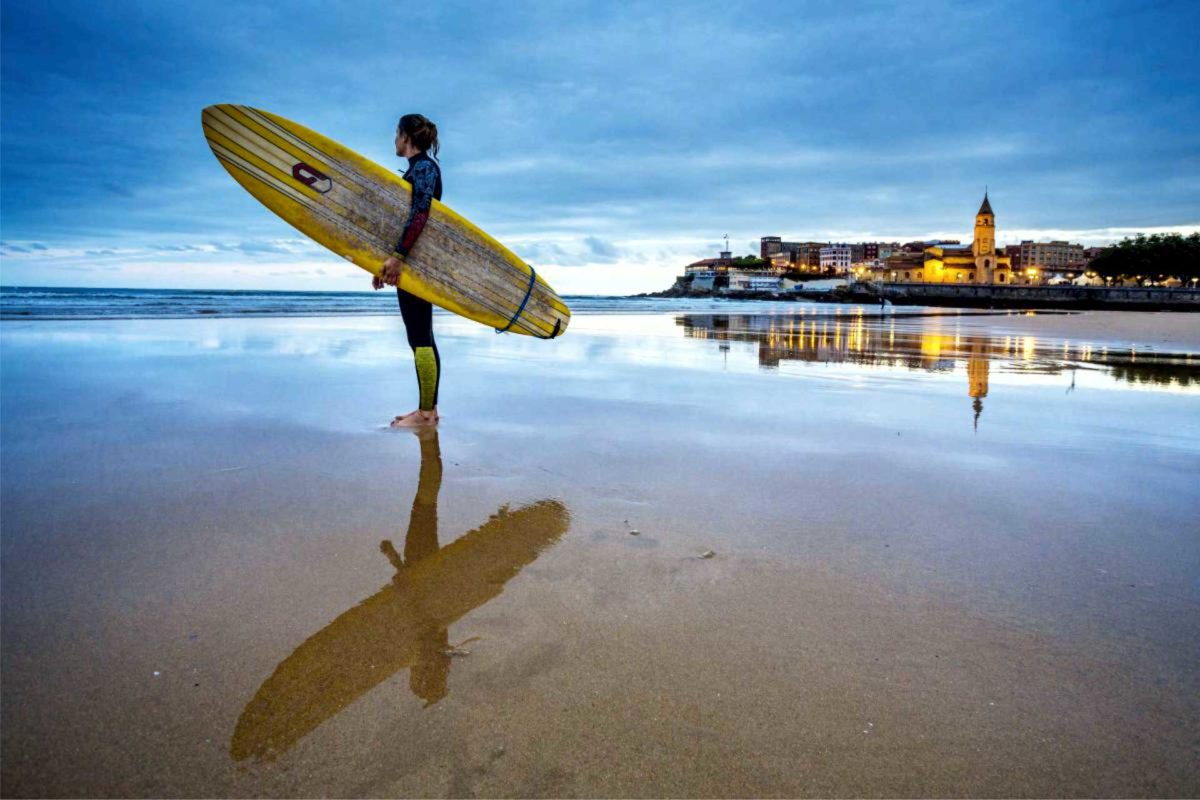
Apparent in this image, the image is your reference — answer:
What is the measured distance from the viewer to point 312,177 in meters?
4.48

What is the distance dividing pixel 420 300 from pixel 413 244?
405 mm

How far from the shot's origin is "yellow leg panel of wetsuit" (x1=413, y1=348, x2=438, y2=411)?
175 inches

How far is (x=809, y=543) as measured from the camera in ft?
7.60

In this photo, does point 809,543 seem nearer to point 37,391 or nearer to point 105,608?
point 105,608

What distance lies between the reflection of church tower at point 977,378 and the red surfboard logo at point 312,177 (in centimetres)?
493

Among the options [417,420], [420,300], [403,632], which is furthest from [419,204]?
[403,632]

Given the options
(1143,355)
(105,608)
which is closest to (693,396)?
(105,608)

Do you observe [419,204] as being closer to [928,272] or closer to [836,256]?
[928,272]

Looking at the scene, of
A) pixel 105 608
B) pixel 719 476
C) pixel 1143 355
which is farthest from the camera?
pixel 1143 355

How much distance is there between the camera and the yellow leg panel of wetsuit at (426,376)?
4453 millimetres

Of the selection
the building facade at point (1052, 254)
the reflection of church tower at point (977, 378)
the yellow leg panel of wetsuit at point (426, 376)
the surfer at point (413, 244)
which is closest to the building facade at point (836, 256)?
the building facade at point (1052, 254)

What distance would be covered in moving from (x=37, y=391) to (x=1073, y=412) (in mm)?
8419

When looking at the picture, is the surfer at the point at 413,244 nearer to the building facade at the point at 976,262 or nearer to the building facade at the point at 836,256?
the building facade at the point at 976,262

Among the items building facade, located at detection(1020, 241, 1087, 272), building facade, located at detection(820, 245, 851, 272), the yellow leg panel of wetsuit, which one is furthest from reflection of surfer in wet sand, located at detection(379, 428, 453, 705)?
building facade, located at detection(1020, 241, 1087, 272)
